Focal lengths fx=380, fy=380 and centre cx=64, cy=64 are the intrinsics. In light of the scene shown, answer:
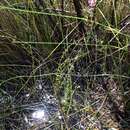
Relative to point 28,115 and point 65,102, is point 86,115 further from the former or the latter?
point 28,115

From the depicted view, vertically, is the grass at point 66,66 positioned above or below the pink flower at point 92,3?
below

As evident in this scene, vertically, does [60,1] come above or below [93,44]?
above

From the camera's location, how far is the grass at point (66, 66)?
1207 millimetres

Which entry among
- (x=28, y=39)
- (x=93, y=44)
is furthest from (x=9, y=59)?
(x=93, y=44)

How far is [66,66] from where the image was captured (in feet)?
3.93

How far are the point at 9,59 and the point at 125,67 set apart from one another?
0.41m

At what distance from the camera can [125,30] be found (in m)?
1.24

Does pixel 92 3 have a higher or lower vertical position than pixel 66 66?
higher

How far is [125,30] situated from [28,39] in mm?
329

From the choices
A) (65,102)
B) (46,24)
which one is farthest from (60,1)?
(65,102)

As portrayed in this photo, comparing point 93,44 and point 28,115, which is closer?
point 93,44

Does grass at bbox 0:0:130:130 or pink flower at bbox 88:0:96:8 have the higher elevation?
pink flower at bbox 88:0:96:8

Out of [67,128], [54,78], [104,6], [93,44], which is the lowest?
[67,128]

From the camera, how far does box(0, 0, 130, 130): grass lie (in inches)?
47.5
